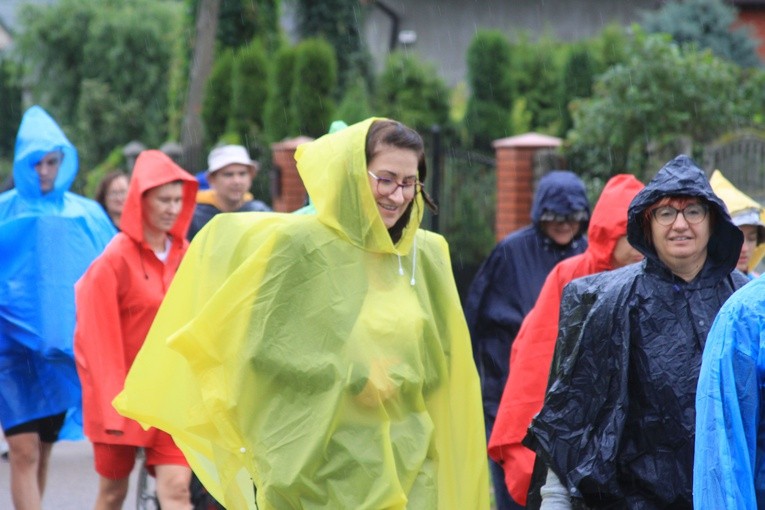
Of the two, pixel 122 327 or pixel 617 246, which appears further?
pixel 122 327

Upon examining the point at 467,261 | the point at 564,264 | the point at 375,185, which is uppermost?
the point at 375,185

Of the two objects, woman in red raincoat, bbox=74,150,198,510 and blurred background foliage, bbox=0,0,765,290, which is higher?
blurred background foliage, bbox=0,0,765,290

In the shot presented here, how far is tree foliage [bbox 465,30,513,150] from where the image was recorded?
977 inches

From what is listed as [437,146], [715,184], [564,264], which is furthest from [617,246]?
[437,146]

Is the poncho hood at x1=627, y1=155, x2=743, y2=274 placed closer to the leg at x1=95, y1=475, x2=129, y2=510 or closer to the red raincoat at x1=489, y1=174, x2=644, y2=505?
the red raincoat at x1=489, y1=174, x2=644, y2=505

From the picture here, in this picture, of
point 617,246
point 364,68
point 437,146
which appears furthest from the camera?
point 364,68

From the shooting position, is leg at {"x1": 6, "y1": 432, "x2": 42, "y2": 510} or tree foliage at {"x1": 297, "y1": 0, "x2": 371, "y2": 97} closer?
leg at {"x1": 6, "y1": 432, "x2": 42, "y2": 510}

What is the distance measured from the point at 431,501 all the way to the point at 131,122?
3951 cm

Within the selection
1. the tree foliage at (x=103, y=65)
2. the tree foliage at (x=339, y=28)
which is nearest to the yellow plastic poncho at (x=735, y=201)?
the tree foliage at (x=339, y=28)

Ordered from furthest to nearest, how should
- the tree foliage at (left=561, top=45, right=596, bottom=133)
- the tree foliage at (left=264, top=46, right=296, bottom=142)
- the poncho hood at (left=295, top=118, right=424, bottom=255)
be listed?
the tree foliage at (left=561, top=45, right=596, bottom=133) < the tree foliage at (left=264, top=46, right=296, bottom=142) < the poncho hood at (left=295, top=118, right=424, bottom=255)

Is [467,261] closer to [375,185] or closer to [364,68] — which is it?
[375,185]

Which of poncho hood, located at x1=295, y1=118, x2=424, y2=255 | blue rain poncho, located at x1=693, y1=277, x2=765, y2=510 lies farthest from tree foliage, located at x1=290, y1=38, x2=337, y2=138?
blue rain poncho, located at x1=693, y1=277, x2=765, y2=510

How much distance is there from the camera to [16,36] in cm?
4900

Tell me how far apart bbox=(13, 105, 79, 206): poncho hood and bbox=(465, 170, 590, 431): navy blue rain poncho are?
7.92 feet
